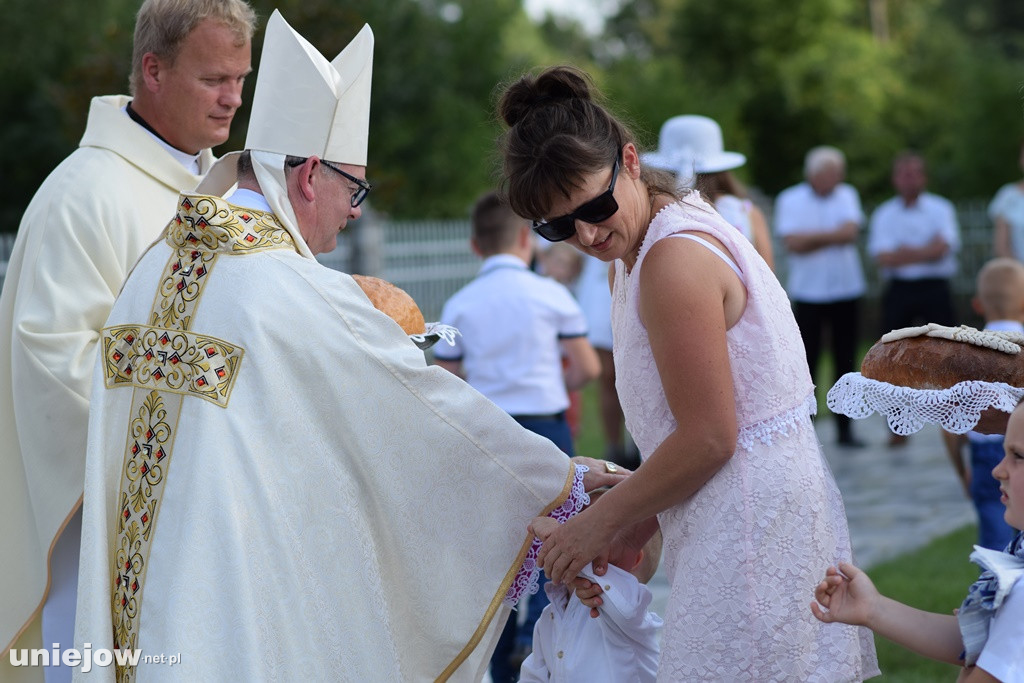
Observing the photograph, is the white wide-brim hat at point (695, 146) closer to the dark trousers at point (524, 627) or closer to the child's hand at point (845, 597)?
the dark trousers at point (524, 627)

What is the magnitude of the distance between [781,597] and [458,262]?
10049 mm

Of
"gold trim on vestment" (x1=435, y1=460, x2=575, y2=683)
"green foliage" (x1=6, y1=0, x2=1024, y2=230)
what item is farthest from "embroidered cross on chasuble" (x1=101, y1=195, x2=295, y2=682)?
"green foliage" (x1=6, y1=0, x2=1024, y2=230)

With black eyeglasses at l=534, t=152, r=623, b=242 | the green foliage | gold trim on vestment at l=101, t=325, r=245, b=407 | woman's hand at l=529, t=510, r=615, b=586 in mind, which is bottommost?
woman's hand at l=529, t=510, r=615, b=586

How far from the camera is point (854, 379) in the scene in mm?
3078

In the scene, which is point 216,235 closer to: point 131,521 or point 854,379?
point 131,521

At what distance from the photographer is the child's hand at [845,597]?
8.29 feet

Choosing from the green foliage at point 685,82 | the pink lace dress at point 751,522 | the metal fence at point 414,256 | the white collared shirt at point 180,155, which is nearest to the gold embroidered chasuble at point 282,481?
the pink lace dress at point 751,522

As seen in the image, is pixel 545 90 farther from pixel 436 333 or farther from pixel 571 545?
pixel 571 545

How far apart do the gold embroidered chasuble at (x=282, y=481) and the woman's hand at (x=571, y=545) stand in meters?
0.10

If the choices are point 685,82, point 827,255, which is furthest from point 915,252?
point 685,82

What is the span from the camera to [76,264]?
11.9 feet

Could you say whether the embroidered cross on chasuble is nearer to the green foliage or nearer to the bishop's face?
the bishop's face

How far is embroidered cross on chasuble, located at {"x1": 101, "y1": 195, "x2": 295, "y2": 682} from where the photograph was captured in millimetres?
2838

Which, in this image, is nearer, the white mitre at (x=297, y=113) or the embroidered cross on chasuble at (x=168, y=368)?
the embroidered cross on chasuble at (x=168, y=368)
